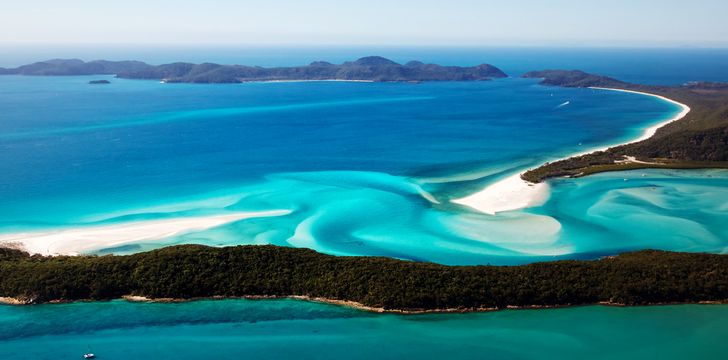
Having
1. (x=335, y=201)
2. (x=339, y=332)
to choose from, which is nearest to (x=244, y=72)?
(x=335, y=201)

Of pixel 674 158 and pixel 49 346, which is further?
pixel 674 158

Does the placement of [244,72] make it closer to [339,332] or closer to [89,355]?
[339,332]

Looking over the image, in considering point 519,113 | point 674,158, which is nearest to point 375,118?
point 519,113

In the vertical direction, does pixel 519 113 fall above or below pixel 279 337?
above

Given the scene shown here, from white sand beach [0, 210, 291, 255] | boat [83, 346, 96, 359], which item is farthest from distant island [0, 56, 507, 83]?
boat [83, 346, 96, 359]

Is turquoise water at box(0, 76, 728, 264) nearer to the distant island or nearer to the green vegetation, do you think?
the green vegetation

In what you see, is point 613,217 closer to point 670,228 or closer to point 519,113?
point 670,228

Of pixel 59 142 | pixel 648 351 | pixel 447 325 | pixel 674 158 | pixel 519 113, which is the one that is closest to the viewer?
pixel 648 351

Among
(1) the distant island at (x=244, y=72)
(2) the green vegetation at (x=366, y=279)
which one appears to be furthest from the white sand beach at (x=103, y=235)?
(1) the distant island at (x=244, y=72)
